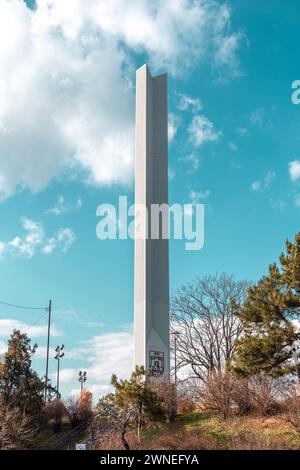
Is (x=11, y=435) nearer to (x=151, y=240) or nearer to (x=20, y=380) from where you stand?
(x=20, y=380)

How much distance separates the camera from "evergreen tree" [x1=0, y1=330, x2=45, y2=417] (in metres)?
24.6

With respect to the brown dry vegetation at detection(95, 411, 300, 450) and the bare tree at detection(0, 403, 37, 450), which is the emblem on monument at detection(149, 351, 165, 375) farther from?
the bare tree at detection(0, 403, 37, 450)

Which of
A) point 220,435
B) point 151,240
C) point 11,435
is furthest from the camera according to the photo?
point 151,240

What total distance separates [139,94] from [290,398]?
18375 millimetres

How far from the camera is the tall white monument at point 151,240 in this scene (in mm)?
24344

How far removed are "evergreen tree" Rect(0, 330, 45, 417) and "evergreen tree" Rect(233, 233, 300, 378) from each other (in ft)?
34.9

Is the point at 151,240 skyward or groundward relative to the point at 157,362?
skyward

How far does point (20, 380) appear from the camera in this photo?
25.2 m

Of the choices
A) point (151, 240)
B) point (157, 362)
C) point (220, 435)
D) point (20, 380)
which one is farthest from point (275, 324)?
point (20, 380)

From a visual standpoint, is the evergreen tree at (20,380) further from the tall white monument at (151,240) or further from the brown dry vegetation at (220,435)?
the brown dry vegetation at (220,435)

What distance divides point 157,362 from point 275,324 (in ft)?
23.5

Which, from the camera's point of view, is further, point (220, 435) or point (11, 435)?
point (11, 435)

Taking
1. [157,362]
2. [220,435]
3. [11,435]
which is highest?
[157,362]
